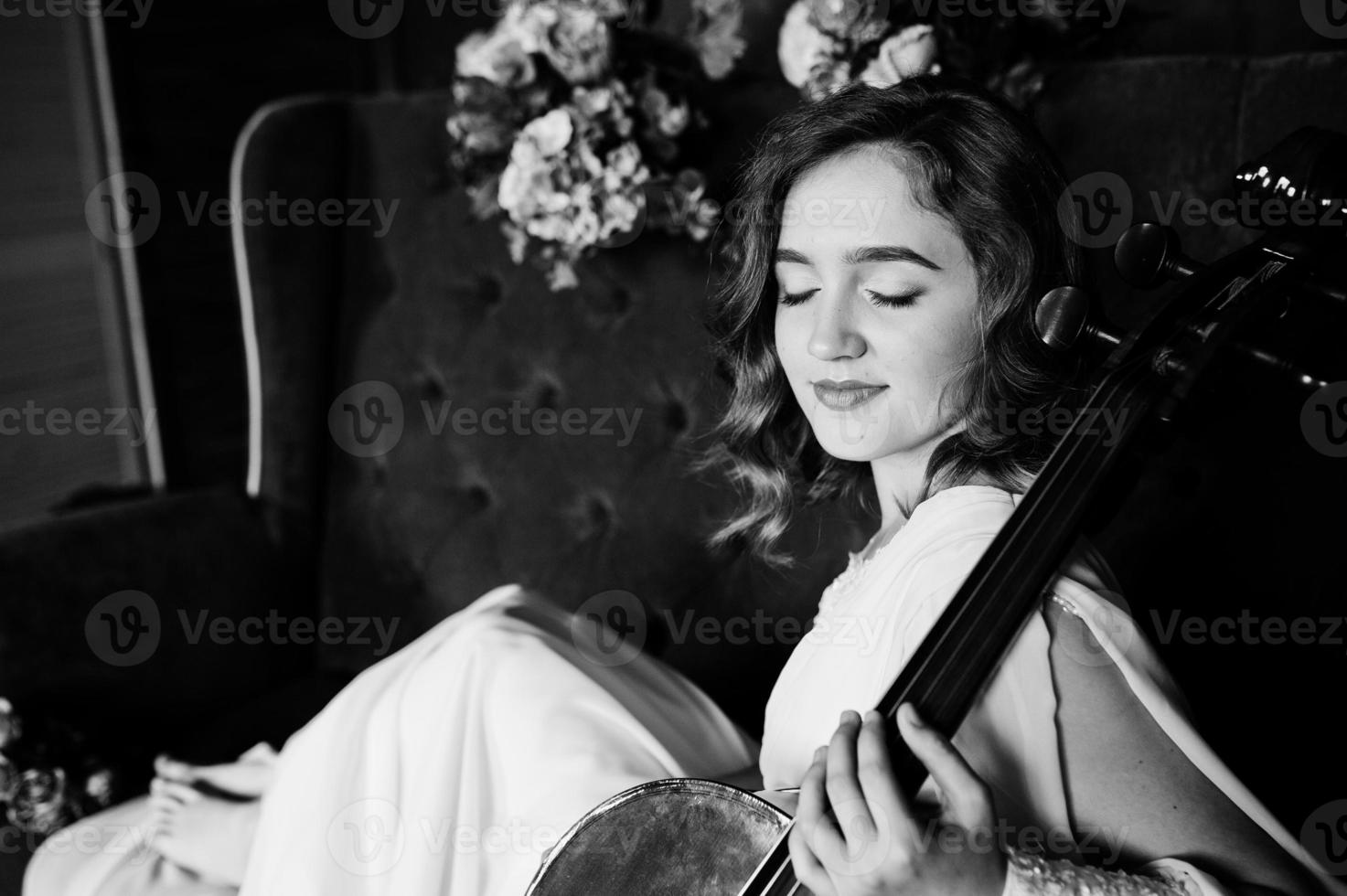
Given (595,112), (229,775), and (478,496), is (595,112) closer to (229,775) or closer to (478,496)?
(478,496)

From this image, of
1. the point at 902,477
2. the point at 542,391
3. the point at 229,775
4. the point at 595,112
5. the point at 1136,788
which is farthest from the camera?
the point at 542,391

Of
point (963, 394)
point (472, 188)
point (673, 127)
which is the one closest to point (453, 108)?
point (472, 188)

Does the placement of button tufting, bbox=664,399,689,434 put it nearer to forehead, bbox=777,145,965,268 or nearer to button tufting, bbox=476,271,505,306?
button tufting, bbox=476,271,505,306

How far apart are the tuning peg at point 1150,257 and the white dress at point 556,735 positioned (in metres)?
0.20

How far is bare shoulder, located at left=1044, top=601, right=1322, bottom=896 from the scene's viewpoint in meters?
0.76

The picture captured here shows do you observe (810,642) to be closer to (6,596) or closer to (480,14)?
(6,596)

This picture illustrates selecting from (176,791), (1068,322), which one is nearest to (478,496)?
(176,791)

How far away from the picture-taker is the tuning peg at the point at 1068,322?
2.68ft

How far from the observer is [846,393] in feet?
3.19

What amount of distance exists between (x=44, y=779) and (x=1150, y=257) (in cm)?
139

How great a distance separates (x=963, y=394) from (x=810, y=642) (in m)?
0.28

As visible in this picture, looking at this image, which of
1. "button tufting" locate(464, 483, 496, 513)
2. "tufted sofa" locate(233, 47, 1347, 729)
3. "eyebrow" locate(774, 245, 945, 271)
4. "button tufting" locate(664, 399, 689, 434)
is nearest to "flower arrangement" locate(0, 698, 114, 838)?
"tufted sofa" locate(233, 47, 1347, 729)

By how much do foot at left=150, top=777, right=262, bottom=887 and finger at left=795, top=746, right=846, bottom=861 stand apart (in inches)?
31.1

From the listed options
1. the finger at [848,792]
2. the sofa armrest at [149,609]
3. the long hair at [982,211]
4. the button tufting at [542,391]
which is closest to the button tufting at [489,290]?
the button tufting at [542,391]
